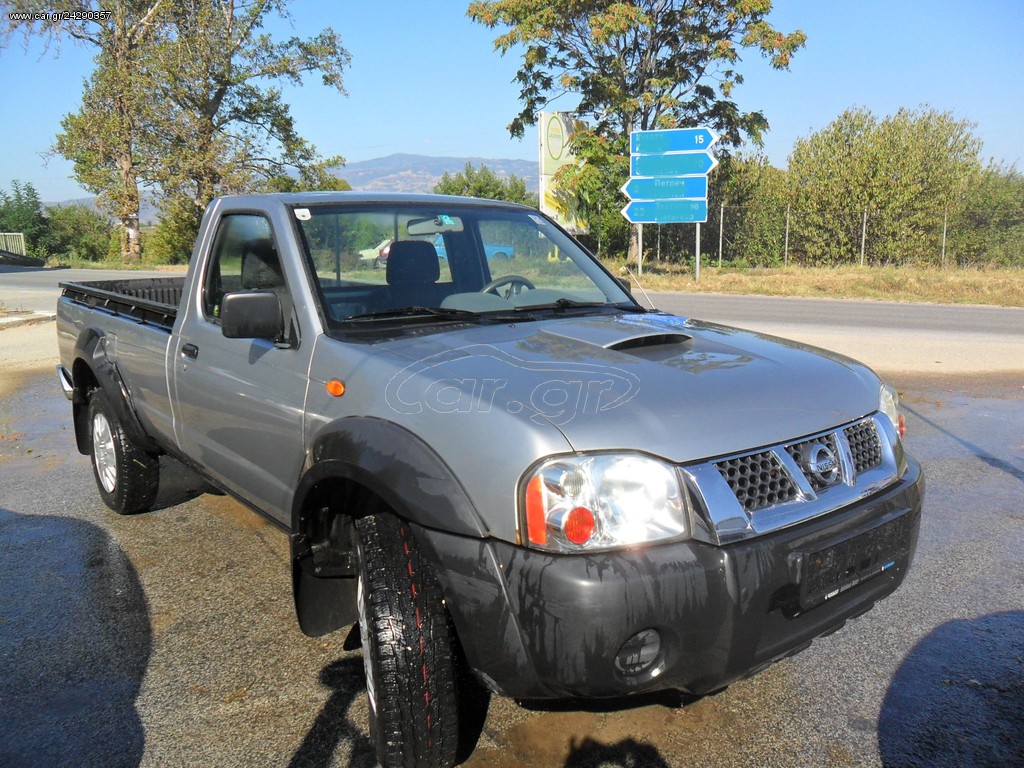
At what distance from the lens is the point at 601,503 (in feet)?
7.29

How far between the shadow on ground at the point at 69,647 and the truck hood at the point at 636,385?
1.55 m

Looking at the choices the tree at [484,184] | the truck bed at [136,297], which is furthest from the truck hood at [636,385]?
the tree at [484,184]

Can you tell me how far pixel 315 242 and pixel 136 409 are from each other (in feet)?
6.14

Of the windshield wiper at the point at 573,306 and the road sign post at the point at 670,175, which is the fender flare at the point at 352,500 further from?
the road sign post at the point at 670,175

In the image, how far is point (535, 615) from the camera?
2.16 metres

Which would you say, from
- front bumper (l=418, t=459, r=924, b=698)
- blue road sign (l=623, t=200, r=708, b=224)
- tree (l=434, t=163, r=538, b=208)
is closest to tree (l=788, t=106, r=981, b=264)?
blue road sign (l=623, t=200, r=708, b=224)

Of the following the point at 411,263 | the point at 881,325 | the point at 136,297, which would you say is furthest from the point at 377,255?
the point at 881,325

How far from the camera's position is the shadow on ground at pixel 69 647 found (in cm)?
282

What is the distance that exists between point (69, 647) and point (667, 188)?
949 inches

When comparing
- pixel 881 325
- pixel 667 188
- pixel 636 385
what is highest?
pixel 667 188

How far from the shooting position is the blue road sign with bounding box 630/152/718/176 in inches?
963

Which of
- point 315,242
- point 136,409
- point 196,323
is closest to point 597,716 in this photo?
point 315,242

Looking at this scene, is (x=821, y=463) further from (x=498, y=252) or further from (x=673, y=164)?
(x=673, y=164)

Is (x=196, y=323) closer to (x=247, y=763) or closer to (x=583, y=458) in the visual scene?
(x=247, y=763)
